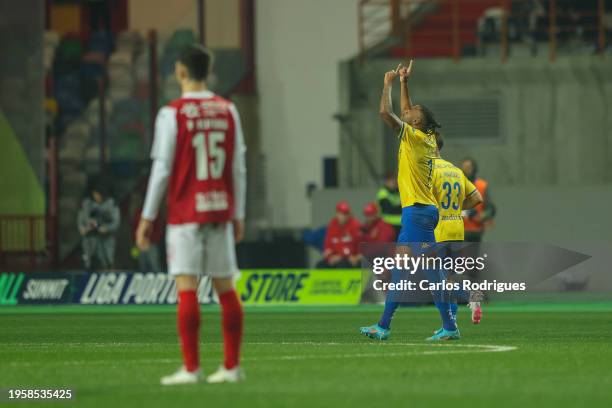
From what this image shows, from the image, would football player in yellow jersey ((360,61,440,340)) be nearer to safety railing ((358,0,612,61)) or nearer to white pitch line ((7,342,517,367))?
white pitch line ((7,342,517,367))

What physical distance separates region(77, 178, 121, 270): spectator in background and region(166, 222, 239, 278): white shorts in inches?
726

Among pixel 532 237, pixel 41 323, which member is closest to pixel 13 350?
pixel 41 323

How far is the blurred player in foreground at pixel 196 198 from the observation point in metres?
8.91

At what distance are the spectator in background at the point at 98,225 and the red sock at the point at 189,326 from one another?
60.5 feet

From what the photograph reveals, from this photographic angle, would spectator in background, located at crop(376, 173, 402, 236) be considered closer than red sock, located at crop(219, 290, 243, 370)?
No

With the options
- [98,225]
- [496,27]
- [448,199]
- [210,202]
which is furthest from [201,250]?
[496,27]

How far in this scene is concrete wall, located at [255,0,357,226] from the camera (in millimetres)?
32000

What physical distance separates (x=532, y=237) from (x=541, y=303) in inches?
108

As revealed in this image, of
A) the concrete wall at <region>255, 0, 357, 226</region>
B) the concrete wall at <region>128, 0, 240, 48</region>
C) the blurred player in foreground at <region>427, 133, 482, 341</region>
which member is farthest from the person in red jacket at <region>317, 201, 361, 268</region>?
the blurred player in foreground at <region>427, 133, 482, 341</region>

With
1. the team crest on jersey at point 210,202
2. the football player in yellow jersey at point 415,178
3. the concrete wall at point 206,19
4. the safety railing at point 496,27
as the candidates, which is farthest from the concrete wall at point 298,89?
the team crest on jersey at point 210,202

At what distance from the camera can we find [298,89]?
32375 millimetres

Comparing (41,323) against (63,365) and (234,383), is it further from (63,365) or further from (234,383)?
(234,383)

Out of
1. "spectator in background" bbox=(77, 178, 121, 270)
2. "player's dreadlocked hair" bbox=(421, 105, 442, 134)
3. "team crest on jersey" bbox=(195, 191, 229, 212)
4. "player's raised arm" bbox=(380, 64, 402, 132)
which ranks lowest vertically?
"spectator in background" bbox=(77, 178, 121, 270)

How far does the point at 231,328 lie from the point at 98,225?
60.9ft
